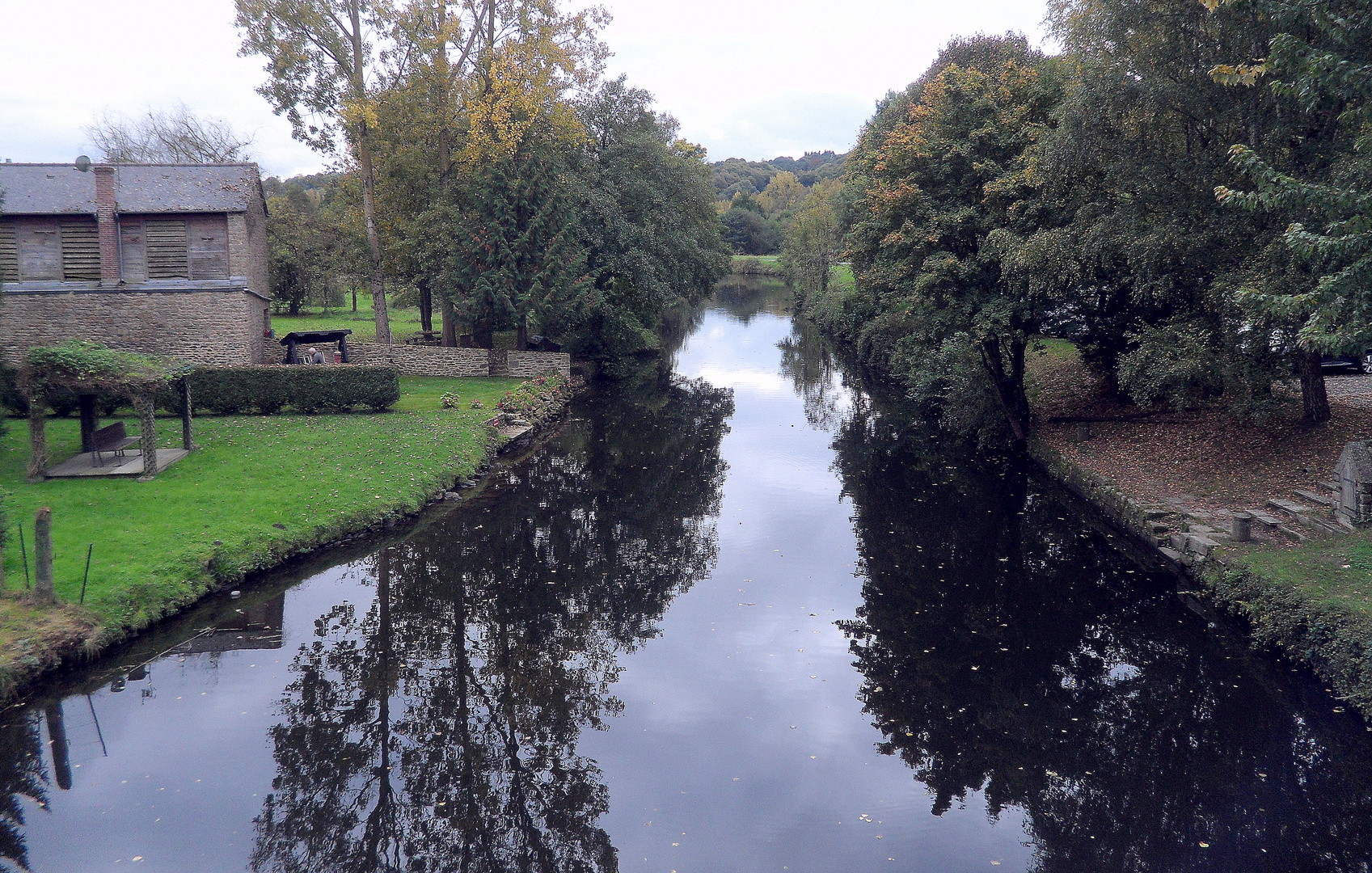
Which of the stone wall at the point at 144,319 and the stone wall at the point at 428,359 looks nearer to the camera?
the stone wall at the point at 144,319

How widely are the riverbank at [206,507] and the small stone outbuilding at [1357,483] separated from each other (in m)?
15.9

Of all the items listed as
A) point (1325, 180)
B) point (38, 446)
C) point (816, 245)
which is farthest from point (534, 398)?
point (816, 245)

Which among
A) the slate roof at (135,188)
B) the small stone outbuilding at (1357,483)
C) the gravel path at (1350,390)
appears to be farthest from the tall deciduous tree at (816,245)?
the small stone outbuilding at (1357,483)

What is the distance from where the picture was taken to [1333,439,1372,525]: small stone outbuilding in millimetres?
12133

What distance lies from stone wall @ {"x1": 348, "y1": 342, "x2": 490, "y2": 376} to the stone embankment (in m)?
22.2

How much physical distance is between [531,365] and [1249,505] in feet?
79.0

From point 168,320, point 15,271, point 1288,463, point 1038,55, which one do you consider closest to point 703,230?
point 1038,55

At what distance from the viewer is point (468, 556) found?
49.4 ft

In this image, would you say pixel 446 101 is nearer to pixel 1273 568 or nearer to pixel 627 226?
pixel 627 226

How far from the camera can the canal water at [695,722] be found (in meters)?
7.83

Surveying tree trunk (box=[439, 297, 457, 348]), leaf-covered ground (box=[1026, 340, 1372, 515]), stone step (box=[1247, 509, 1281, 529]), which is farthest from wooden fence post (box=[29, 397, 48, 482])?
stone step (box=[1247, 509, 1281, 529])

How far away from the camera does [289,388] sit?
22.8 meters

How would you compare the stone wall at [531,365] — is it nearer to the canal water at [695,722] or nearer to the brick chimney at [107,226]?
the brick chimney at [107,226]

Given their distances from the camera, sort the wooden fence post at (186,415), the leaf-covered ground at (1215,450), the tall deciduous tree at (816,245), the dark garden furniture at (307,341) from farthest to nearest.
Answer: the tall deciduous tree at (816,245), the dark garden furniture at (307,341), the wooden fence post at (186,415), the leaf-covered ground at (1215,450)
